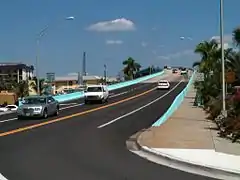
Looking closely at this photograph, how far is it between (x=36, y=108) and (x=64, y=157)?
16297 mm

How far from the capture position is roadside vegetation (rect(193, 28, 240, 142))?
19.1 meters

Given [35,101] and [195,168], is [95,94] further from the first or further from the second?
[195,168]

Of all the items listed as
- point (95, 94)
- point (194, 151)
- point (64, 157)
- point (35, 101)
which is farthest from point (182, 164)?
point (95, 94)

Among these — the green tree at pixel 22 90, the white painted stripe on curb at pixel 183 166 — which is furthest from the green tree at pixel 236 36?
the green tree at pixel 22 90

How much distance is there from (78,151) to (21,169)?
3.61 m

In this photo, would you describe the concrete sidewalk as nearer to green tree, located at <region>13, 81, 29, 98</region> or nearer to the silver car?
the silver car

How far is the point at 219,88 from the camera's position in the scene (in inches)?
1519

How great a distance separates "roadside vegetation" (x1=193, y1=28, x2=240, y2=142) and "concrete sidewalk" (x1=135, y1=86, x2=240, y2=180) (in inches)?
27.1

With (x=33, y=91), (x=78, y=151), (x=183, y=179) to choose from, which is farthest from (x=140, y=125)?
(x=33, y=91)

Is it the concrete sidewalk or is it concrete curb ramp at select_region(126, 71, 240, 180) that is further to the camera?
the concrete sidewalk

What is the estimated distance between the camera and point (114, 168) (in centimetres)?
1182

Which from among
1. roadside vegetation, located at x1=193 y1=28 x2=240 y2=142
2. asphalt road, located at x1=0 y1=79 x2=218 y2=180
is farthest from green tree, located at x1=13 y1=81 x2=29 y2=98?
asphalt road, located at x1=0 y1=79 x2=218 y2=180

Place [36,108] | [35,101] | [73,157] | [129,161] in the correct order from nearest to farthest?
[129,161], [73,157], [36,108], [35,101]

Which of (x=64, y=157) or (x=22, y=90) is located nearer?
(x=64, y=157)
